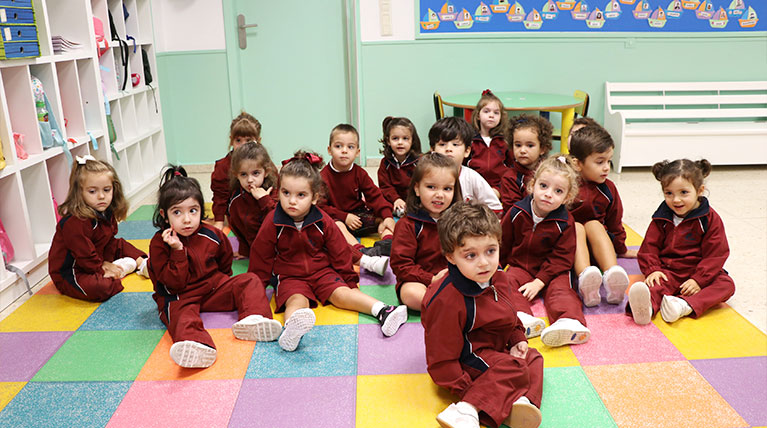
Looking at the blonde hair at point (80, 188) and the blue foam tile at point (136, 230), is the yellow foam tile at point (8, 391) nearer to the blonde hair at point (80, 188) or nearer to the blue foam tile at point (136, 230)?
the blonde hair at point (80, 188)

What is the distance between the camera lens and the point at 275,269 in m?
2.83

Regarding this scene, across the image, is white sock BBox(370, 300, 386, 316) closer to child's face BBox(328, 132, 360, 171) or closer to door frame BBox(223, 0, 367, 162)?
child's face BBox(328, 132, 360, 171)

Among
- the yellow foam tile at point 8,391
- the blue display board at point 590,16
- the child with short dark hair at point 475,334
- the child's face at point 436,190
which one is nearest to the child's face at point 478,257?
the child with short dark hair at point 475,334

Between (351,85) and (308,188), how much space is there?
2.87 metres

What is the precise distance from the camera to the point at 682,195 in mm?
2713

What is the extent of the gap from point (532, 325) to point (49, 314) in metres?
2.15

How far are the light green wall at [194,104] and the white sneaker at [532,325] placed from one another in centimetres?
373

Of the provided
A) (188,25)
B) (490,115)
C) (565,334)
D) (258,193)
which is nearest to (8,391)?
(258,193)

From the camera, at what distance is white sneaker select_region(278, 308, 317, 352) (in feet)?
7.77

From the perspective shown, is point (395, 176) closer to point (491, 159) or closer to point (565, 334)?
point (491, 159)

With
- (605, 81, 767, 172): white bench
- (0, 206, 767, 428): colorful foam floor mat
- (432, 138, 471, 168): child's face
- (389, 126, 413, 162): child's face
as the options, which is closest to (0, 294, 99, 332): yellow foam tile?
(0, 206, 767, 428): colorful foam floor mat

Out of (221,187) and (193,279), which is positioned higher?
(221,187)

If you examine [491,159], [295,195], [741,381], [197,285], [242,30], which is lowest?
[741,381]

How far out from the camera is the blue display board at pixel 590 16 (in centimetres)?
521
